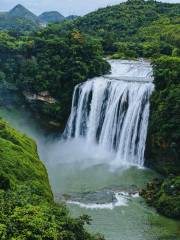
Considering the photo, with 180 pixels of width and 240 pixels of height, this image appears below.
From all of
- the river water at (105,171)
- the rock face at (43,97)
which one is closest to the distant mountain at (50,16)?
the river water at (105,171)

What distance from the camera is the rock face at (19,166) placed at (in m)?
17.4

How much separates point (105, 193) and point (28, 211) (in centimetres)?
1030

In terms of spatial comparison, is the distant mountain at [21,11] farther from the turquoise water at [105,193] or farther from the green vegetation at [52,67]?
the turquoise water at [105,193]

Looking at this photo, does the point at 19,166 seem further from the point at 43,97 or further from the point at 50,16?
the point at 50,16

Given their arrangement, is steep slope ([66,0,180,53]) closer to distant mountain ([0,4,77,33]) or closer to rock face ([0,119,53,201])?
distant mountain ([0,4,77,33])

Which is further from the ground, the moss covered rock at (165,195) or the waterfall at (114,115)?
the waterfall at (114,115)

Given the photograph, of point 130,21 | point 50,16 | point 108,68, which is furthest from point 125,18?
point 50,16

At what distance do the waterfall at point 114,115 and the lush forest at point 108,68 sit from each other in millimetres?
681

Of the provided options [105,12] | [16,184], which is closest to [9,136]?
[16,184]

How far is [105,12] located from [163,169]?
1405 inches

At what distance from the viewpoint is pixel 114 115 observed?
3055 cm

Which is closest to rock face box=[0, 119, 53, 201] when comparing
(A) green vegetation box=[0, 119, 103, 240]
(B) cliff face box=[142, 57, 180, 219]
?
(A) green vegetation box=[0, 119, 103, 240]

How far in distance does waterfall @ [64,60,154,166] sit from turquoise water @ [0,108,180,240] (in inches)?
43.0

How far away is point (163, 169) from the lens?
87.5 feet
